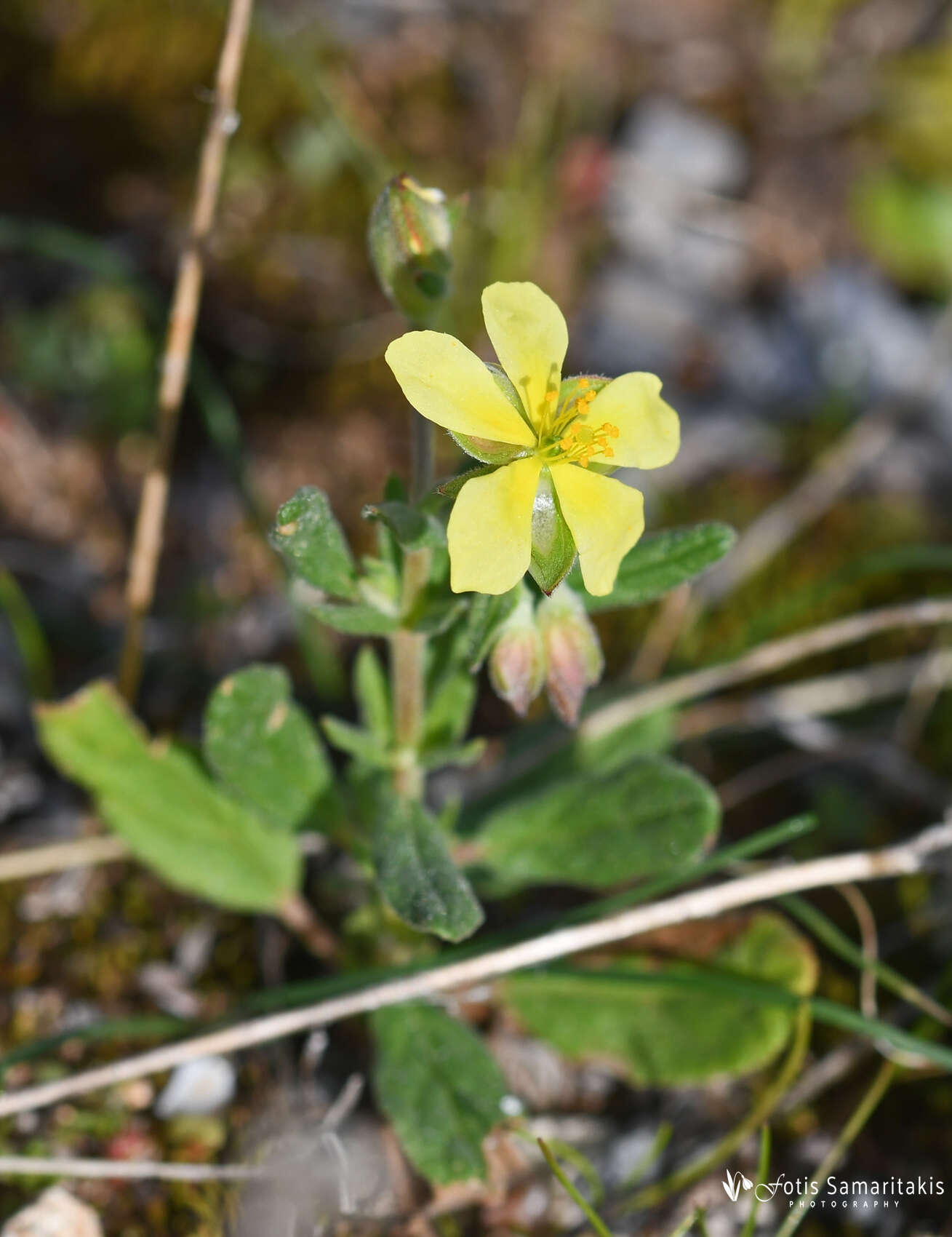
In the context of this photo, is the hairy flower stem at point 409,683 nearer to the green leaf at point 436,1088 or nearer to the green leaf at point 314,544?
the green leaf at point 314,544

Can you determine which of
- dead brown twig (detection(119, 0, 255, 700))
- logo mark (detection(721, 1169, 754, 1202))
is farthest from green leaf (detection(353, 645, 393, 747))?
logo mark (detection(721, 1169, 754, 1202))

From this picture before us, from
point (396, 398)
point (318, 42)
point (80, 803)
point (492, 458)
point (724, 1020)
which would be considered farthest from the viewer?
point (318, 42)

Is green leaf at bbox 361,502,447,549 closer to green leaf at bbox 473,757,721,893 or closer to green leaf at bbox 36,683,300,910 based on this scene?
green leaf at bbox 473,757,721,893

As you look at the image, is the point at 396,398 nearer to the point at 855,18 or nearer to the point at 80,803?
the point at 80,803

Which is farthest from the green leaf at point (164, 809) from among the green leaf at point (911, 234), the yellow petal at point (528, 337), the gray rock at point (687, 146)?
the green leaf at point (911, 234)

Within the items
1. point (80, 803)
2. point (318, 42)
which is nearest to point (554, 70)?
point (318, 42)

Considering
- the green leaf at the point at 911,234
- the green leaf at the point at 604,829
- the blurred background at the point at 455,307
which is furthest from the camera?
the green leaf at the point at 911,234

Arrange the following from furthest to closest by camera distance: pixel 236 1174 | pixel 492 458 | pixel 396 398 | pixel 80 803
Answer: pixel 396 398, pixel 80 803, pixel 236 1174, pixel 492 458
